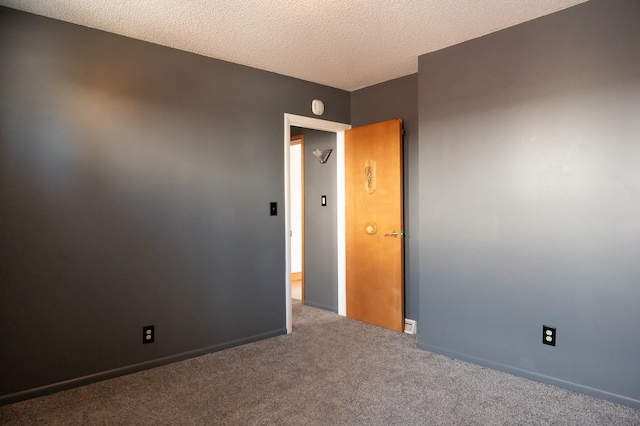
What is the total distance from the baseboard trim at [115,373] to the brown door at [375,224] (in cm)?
107

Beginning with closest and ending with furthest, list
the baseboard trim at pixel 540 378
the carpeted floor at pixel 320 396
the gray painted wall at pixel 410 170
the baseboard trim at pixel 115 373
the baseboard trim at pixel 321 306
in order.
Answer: the carpeted floor at pixel 320 396, the baseboard trim at pixel 540 378, the baseboard trim at pixel 115 373, the gray painted wall at pixel 410 170, the baseboard trim at pixel 321 306

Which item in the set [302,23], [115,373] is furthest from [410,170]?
[115,373]

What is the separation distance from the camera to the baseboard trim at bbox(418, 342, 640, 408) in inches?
91.0

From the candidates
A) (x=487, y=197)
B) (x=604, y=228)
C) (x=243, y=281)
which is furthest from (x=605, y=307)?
(x=243, y=281)

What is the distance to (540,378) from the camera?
2604mm

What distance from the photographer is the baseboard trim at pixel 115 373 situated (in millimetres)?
2418

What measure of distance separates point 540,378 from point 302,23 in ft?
9.36

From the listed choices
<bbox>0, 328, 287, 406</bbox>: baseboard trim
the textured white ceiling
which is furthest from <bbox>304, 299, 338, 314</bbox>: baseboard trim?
the textured white ceiling

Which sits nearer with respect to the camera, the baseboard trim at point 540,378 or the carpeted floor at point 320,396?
the carpeted floor at point 320,396

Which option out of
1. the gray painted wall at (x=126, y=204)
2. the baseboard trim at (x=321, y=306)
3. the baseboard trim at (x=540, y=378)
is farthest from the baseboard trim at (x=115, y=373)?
the baseboard trim at (x=540, y=378)

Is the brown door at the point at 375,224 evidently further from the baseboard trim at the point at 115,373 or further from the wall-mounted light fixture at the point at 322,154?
the baseboard trim at the point at 115,373

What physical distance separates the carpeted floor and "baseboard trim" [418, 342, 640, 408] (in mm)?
45

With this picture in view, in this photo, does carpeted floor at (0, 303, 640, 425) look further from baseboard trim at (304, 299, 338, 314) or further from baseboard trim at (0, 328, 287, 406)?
→ baseboard trim at (304, 299, 338, 314)

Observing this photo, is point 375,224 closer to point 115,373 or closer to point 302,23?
point 302,23
